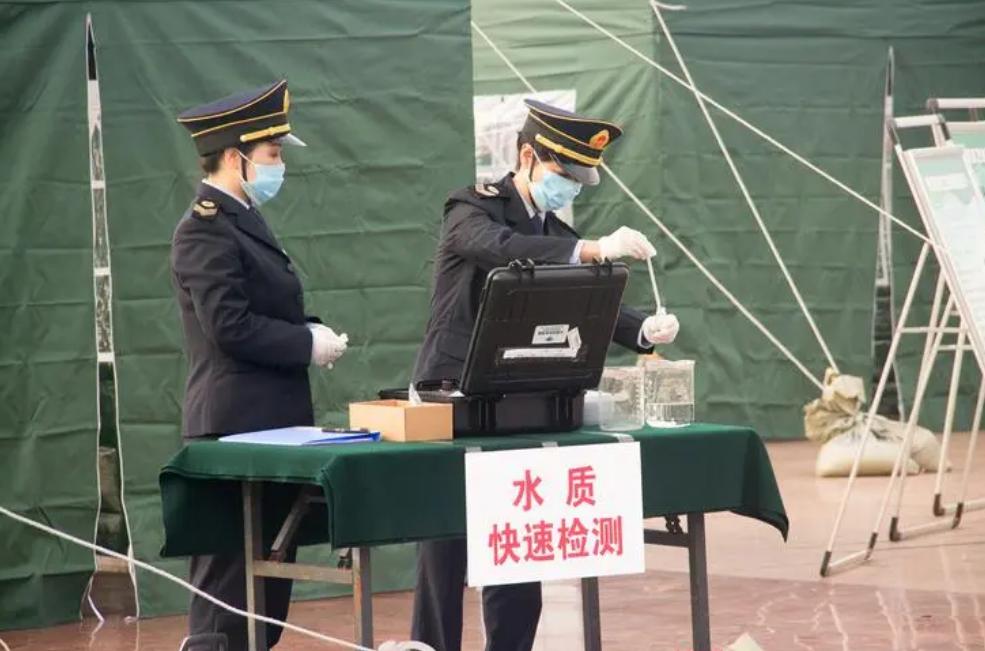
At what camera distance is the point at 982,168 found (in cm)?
747

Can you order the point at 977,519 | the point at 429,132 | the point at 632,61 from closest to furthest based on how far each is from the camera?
the point at 429,132
the point at 977,519
the point at 632,61

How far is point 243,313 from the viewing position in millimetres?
4266

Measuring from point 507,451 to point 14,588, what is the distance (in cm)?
279

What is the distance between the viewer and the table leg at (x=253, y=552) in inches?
167

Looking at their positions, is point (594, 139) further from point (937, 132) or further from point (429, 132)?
point (937, 132)

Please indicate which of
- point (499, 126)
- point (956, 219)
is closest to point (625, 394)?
point (956, 219)

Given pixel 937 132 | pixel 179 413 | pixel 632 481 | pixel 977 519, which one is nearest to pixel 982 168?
pixel 937 132

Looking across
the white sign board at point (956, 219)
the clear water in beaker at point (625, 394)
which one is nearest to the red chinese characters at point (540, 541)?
the clear water in beaker at point (625, 394)

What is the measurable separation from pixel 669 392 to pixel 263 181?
1.04 m

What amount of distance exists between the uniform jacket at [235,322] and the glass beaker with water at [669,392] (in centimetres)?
80

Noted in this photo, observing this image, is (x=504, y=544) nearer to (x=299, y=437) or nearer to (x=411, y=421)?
(x=411, y=421)

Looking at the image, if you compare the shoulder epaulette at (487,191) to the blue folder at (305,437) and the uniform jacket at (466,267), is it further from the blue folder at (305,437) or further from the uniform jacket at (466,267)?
the blue folder at (305,437)

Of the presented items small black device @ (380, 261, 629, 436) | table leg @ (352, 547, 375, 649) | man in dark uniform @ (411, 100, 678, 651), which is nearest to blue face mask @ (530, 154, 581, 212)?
man in dark uniform @ (411, 100, 678, 651)

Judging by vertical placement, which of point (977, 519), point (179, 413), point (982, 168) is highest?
point (982, 168)
